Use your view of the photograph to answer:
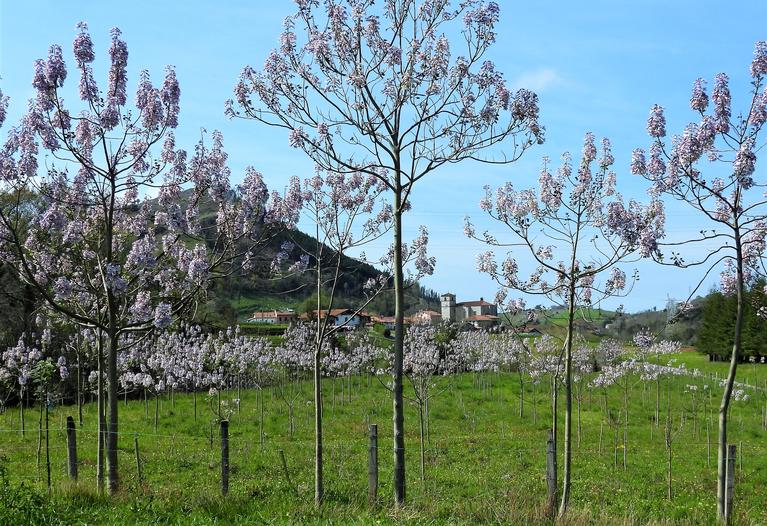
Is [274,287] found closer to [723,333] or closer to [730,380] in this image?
[723,333]

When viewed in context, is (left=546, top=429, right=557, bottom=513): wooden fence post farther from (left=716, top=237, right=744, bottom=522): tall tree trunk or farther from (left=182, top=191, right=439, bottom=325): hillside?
(left=182, top=191, right=439, bottom=325): hillside

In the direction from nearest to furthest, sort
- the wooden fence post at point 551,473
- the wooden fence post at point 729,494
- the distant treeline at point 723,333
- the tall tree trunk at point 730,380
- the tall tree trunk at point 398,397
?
1. the tall tree trunk at point 730,380
2. the wooden fence post at point 729,494
3. the tall tree trunk at point 398,397
4. the wooden fence post at point 551,473
5. the distant treeline at point 723,333

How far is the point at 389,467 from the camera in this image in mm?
17656

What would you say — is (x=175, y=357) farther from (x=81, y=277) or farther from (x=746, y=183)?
(x=746, y=183)

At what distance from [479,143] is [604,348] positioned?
2796cm

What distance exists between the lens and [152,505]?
846cm

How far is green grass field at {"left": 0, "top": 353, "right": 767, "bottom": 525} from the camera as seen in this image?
8.39 meters

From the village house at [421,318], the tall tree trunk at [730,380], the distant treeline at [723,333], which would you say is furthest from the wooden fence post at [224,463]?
the distant treeline at [723,333]

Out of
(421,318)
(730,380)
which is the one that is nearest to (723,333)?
(421,318)

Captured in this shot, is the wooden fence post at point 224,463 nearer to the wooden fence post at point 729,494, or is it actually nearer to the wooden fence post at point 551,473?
the wooden fence post at point 551,473

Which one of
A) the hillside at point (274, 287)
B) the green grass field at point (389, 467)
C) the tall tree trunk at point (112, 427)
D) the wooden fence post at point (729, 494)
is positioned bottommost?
the green grass field at point (389, 467)

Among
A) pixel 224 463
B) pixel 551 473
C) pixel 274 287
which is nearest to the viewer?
pixel 551 473

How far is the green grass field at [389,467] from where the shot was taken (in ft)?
27.5

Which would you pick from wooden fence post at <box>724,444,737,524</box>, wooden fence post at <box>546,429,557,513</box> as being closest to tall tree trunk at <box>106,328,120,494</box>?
wooden fence post at <box>546,429,557,513</box>
